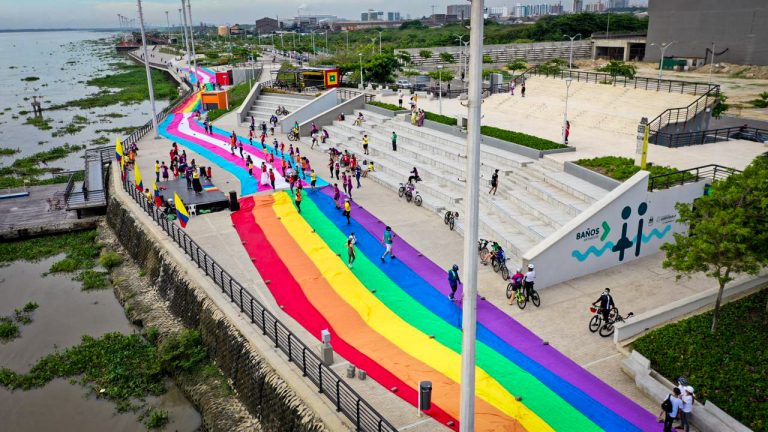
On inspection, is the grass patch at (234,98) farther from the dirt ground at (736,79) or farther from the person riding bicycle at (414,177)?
the dirt ground at (736,79)

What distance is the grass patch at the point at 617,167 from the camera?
2258 cm

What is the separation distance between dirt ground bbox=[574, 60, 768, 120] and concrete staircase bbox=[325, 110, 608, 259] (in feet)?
71.5

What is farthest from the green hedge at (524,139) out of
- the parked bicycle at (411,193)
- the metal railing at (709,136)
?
the parked bicycle at (411,193)

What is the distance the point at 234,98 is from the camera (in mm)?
64000

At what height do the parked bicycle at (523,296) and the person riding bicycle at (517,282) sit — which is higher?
the person riding bicycle at (517,282)

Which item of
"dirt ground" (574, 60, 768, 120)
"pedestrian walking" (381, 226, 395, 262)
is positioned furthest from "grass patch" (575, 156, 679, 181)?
"dirt ground" (574, 60, 768, 120)

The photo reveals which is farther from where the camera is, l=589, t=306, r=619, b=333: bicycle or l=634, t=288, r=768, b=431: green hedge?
l=589, t=306, r=619, b=333: bicycle

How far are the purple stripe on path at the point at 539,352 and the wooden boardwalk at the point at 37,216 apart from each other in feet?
64.5

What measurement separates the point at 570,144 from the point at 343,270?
15668 mm

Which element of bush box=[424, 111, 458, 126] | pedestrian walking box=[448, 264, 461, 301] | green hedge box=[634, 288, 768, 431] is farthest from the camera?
bush box=[424, 111, 458, 126]

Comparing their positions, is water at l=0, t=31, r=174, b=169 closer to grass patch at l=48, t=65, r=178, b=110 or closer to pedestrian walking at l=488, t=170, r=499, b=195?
grass patch at l=48, t=65, r=178, b=110

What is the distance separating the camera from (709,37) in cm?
7306

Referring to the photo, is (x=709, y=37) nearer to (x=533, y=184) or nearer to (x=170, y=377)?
(x=533, y=184)

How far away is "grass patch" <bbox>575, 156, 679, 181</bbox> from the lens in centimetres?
2258
